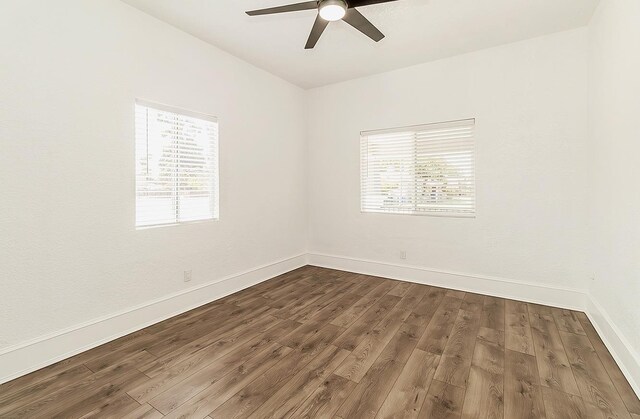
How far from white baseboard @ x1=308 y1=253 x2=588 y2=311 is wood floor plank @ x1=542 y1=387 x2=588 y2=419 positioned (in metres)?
1.70

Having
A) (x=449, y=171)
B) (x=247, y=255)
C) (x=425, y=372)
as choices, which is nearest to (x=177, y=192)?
(x=247, y=255)

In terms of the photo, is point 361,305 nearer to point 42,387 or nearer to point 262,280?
point 262,280

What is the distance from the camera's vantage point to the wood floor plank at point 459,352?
1994 mm

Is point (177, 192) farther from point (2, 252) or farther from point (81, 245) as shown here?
point (2, 252)

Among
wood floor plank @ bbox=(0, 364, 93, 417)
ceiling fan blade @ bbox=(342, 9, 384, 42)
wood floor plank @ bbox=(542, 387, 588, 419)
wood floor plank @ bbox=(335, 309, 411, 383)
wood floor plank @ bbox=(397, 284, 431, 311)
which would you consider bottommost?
wood floor plank @ bbox=(542, 387, 588, 419)

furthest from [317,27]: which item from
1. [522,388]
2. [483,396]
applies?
[522,388]

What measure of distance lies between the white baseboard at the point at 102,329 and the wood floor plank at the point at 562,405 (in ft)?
10.2

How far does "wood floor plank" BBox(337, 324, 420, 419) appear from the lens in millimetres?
1692

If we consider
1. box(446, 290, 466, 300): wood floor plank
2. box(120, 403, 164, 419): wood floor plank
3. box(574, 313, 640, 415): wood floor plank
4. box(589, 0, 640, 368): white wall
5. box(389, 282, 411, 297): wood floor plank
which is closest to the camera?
box(120, 403, 164, 419): wood floor plank

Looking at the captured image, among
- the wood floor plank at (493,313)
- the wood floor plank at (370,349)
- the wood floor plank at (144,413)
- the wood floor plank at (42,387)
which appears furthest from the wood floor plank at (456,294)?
the wood floor plank at (42,387)

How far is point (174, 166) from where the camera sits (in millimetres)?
3025

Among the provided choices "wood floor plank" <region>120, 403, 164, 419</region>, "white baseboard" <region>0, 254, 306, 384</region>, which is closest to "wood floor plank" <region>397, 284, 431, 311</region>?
"white baseboard" <region>0, 254, 306, 384</region>

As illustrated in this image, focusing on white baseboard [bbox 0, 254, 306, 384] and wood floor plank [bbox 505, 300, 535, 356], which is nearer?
white baseboard [bbox 0, 254, 306, 384]

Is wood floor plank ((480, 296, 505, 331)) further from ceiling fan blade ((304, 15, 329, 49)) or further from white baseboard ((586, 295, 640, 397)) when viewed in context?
ceiling fan blade ((304, 15, 329, 49))
